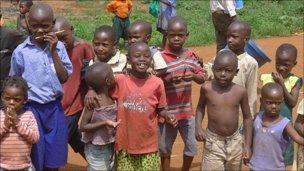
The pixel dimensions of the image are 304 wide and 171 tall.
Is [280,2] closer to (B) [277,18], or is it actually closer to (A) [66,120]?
(B) [277,18]

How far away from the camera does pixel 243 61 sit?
15.4 feet

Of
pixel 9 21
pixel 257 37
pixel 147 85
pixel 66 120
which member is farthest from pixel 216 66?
pixel 9 21

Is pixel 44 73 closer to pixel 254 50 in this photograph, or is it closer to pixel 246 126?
pixel 246 126

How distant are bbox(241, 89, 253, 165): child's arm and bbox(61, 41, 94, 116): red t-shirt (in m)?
1.31

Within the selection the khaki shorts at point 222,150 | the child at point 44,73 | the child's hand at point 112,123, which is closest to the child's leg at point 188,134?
the khaki shorts at point 222,150

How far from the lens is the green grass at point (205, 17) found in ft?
37.5

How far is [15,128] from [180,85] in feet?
4.55

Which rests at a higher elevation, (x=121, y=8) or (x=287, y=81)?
(x=121, y=8)

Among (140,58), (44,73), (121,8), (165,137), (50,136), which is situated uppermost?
(121,8)

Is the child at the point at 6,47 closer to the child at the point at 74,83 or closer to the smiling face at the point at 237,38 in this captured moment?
the child at the point at 74,83

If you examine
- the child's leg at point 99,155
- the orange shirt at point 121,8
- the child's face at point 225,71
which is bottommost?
the child's leg at point 99,155

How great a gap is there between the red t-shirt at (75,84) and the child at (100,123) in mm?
598

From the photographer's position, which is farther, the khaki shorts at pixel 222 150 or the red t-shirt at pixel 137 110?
A: the khaki shorts at pixel 222 150

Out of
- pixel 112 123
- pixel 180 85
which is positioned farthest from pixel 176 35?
pixel 112 123
